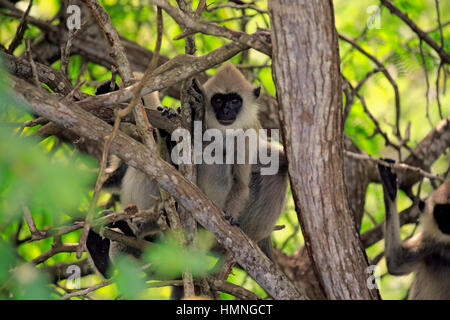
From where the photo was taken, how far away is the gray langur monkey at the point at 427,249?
550 cm

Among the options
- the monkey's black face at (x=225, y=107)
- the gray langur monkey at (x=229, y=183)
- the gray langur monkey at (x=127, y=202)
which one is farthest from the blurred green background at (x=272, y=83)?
the monkey's black face at (x=225, y=107)

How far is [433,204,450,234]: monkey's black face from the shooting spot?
5.50 m

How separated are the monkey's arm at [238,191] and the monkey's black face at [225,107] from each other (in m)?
0.44

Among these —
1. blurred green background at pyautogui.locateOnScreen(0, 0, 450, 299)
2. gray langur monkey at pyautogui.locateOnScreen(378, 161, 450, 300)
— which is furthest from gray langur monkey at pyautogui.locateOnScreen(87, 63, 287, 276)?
gray langur monkey at pyautogui.locateOnScreen(378, 161, 450, 300)

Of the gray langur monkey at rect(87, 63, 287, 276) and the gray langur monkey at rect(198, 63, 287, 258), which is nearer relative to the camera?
the gray langur monkey at rect(87, 63, 287, 276)

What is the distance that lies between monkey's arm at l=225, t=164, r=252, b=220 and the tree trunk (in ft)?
4.91

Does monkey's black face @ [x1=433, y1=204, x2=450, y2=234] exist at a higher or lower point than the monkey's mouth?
lower

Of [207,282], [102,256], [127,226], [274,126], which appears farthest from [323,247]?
[274,126]

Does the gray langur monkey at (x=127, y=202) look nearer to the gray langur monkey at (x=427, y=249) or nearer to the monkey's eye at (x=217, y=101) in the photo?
the monkey's eye at (x=217, y=101)

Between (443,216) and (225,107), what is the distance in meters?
2.51

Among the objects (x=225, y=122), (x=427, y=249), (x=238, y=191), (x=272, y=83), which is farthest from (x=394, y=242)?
(x=272, y=83)

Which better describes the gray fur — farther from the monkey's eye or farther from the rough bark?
the rough bark

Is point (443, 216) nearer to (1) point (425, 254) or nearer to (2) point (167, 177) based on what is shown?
(1) point (425, 254)

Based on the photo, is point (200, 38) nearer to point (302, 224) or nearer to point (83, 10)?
point (83, 10)
